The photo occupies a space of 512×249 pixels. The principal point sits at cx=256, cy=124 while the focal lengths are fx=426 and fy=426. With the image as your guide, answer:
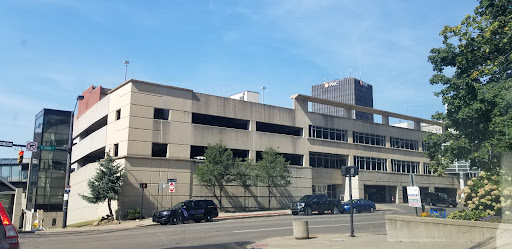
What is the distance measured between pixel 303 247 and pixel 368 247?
216 cm

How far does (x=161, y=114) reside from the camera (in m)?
38.5

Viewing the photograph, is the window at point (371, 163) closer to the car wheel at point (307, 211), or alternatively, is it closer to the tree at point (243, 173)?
the tree at point (243, 173)

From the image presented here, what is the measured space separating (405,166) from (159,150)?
37.9 m

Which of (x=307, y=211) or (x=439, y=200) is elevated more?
(x=439, y=200)

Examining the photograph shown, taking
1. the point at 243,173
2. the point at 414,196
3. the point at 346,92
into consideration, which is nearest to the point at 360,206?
the point at 243,173

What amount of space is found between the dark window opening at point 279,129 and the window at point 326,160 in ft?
10.1

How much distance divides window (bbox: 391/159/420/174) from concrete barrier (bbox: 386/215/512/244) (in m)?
47.8

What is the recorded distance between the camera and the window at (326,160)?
5019 cm

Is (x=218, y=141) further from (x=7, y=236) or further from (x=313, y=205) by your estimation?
(x=7, y=236)

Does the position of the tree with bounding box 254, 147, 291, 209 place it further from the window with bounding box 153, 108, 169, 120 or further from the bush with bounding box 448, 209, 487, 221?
the bush with bounding box 448, 209, 487, 221

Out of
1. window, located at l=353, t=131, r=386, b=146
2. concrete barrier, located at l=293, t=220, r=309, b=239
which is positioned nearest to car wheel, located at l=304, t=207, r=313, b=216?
concrete barrier, located at l=293, t=220, r=309, b=239

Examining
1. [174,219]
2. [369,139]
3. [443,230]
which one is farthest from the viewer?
[369,139]

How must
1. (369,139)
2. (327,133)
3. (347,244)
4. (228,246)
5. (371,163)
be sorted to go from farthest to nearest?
(369,139), (371,163), (327,133), (228,246), (347,244)

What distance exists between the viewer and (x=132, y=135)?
119 ft
